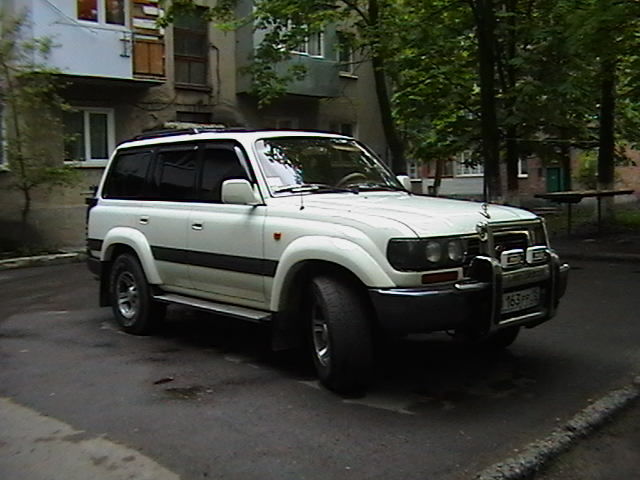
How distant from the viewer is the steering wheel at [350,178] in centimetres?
676

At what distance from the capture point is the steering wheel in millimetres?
6764

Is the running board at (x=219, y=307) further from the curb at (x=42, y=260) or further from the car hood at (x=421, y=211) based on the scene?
the curb at (x=42, y=260)

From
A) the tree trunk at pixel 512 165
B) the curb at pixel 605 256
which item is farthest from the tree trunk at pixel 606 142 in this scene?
the curb at pixel 605 256

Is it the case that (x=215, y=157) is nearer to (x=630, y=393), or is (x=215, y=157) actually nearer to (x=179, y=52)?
(x=630, y=393)

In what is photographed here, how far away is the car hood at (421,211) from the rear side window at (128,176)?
88.7 inches

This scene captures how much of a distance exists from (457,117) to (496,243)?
540 inches

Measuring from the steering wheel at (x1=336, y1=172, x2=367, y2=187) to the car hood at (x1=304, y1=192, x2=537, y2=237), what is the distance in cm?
25

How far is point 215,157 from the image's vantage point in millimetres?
6996

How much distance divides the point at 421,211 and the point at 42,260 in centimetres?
1095

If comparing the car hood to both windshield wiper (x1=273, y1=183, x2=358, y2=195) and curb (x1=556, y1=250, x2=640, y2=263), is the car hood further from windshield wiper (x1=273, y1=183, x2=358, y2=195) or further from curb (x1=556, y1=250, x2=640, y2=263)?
curb (x1=556, y1=250, x2=640, y2=263)

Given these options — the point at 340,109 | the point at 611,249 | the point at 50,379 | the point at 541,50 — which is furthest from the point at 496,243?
the point at 340,109

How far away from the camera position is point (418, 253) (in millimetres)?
5199

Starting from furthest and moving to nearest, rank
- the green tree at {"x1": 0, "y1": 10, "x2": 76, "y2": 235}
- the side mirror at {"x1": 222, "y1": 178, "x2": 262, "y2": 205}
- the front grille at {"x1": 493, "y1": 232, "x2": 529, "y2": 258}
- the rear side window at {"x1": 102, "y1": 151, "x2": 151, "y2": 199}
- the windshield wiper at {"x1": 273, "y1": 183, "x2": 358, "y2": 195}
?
the green tree at {"x1": 0, "y1": 10, "x2": 76, "y2": 235} → the rear side window at {"x1": 102, "y1": 151, "x2": 151, "y2": 199} → the windshield wiper at {"x1": 273, "y1": 183, "x2": 358, "y2": 195} → the side mirror at {"x1": 222, "y1": 178, "x2": 262, "y2": 205} → the front grille at {"x1": 493, "y1": 232, "x2": 529, "y2": 258}

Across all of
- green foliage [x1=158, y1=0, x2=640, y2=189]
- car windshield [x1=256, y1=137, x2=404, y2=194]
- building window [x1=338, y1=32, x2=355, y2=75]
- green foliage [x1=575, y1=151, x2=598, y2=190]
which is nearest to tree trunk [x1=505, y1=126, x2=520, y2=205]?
green foliage [x1=158, y1=0, x2=640, y2=189]
